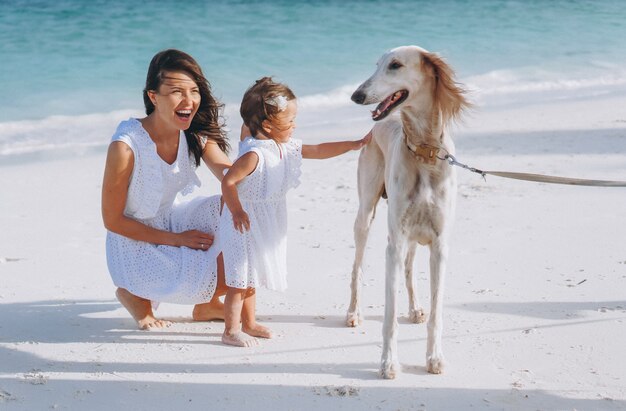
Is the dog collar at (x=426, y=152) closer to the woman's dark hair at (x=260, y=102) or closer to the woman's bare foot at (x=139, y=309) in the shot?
the woman's dark hair at (x=260, y=102)

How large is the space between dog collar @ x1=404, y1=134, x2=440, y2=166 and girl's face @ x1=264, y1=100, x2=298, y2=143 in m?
0.81

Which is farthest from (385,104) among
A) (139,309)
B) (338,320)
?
(139,309)

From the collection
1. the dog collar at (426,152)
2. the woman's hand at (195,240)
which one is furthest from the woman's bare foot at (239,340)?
the dog collar at (426,152)

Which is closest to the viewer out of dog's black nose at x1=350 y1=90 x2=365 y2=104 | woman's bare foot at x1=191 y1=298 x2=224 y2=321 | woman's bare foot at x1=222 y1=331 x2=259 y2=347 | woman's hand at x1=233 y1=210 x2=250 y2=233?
dog's black nose at x1=350 y1=90 x2=365 y2=104

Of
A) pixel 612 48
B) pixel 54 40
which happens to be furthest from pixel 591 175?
pixel 54 40

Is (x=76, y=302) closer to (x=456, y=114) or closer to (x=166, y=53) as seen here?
(x=166, y=53)

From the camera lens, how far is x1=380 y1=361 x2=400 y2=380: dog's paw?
14.4ft

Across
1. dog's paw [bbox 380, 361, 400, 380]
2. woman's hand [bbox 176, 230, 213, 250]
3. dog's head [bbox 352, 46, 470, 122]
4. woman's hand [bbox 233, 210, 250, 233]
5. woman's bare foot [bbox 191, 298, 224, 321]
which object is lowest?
dog's paw [bbox 380, 361, 400, 380]

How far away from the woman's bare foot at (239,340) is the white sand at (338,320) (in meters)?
0.05

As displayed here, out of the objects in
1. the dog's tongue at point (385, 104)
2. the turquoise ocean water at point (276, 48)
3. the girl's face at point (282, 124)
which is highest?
the turquoise ocean water at point (276, 48)

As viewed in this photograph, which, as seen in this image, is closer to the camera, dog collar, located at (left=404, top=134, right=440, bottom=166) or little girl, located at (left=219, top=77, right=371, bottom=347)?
dog collar, located at (left=404, top=134, right=440, bottom=166)

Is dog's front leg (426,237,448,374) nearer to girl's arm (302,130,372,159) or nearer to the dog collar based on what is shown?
the dog collar

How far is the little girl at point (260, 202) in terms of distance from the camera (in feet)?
15.7

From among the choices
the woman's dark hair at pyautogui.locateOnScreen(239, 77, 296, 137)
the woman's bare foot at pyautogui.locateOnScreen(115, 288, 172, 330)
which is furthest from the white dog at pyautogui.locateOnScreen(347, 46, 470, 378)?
the woman's bare foot at pyautogui.locateOnScreen(115, 288, 172, 330)
